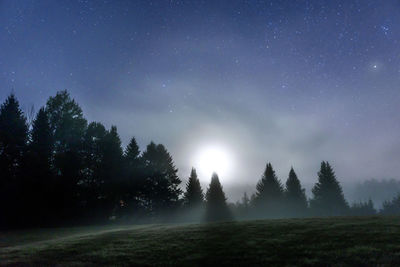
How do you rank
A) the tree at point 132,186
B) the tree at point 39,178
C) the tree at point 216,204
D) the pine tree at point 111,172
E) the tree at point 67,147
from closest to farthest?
the tree at point 39,178, the tree at point 67,147, the pine tree at point 111,172, the tree at point 216,204, the tree at point 132,186

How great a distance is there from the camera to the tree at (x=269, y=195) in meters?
65.6

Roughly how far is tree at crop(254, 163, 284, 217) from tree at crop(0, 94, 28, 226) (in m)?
50.2

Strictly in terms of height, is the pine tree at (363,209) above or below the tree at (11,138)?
below

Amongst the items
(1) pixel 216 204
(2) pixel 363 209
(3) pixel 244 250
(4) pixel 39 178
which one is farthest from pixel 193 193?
(2) pixel 363 209

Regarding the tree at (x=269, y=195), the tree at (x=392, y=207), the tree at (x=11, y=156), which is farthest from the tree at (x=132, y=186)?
the tree at (x=392, y=207)

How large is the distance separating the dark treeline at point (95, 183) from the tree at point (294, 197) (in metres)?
0.25

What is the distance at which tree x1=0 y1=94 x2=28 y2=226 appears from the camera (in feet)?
119

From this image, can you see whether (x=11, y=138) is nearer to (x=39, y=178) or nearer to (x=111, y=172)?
(x=39, y=178)

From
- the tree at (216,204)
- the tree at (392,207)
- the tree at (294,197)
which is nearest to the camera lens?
the tree at (216,204)

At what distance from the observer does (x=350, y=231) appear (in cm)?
1580

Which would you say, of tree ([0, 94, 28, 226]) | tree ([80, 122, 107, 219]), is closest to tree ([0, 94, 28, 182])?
tree ([0, 94, 28, 226])

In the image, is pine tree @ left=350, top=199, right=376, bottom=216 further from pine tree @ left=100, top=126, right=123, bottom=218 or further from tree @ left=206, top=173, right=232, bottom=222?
pine tree @ left=100, top=126, right=123, bottom=218

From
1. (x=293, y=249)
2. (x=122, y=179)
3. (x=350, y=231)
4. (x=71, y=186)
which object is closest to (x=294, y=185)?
(x=122, y=179)

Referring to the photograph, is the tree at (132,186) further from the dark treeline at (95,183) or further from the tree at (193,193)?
the tree at (193,193)
